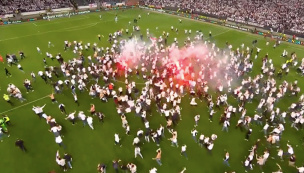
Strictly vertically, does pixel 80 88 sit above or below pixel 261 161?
above

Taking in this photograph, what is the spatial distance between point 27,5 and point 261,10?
6276cm

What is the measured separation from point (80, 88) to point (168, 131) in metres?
11.6

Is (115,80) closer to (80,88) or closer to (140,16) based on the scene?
(80,88)

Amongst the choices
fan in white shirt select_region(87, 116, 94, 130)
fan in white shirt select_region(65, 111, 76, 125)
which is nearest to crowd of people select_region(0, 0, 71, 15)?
fan in white shirt select_region(65, 111, 76, 125)

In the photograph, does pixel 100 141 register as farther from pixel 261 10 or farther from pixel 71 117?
pixel 261 10

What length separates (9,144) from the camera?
1934cm

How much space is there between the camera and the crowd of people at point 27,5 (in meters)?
55.7

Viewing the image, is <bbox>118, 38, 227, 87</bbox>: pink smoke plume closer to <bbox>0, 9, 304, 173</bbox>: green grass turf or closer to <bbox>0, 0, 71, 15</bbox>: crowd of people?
<bbox>0, 9, 304, 173</bbox>: green grass turf

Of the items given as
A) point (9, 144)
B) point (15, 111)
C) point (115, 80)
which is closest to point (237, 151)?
point (115, 80)

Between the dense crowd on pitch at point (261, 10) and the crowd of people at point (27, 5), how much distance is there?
31438 mm

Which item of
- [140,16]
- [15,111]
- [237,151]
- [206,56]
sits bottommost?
[237,151]

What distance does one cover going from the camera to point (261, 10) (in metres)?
59.4

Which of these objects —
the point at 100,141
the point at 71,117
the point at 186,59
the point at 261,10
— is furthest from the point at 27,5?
the point at 261,10

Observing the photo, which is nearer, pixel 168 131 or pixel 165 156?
pixel 165 156
